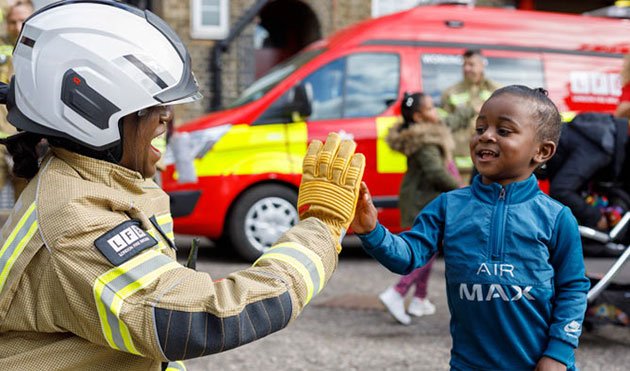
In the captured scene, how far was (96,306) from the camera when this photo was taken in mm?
1564

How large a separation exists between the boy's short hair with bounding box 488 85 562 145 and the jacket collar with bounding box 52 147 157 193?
1.20m

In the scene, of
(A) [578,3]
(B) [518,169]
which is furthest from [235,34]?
(B) [518,169]

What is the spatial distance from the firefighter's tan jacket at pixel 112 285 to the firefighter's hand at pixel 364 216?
52 cm

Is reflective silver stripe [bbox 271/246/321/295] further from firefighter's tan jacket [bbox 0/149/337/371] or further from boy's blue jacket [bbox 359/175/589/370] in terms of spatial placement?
boy's blue jacket [bbox 359/175/589/370]

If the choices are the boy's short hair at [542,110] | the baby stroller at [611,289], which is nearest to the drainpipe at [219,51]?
the baby stroller at [611,289]

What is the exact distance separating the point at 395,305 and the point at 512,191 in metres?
3.13

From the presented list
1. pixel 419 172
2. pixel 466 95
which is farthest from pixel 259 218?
pixel 419 172

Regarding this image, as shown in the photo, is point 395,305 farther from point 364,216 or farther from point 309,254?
point 309,254

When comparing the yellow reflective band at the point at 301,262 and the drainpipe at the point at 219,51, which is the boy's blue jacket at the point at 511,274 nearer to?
the yellow reflective band at the point at 301,262

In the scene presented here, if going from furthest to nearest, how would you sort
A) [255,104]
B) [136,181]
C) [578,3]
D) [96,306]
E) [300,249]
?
[578,3] < [255,104] < [136,181] < [300,249] < [96,306]

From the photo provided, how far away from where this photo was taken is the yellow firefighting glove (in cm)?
180

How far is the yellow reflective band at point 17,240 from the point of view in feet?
5.42

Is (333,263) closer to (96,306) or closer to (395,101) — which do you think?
(96,306)

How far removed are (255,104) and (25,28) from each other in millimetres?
5886
